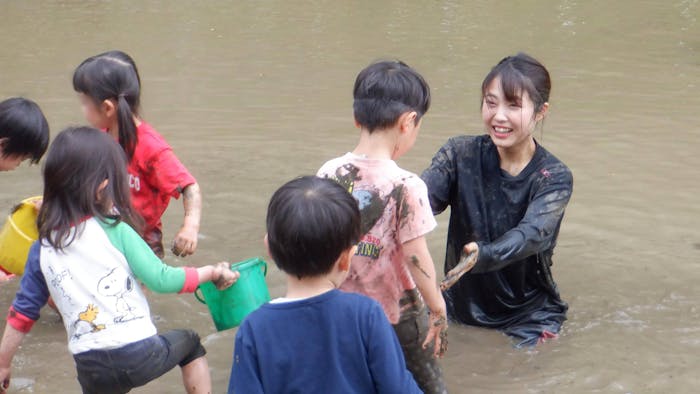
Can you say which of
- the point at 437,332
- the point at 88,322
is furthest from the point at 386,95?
the point at 88,322

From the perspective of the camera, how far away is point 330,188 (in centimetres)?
216

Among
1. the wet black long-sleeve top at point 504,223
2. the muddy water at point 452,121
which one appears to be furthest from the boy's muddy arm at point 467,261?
the muddy water at point 452,121

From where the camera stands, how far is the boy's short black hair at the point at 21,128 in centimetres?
347

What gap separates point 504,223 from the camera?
144 inches

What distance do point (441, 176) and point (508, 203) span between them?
30cm

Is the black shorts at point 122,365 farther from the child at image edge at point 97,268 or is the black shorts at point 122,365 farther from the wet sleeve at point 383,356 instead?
the wet sleeve at point 383,356

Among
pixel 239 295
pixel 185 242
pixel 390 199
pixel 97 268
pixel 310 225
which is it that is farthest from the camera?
pixel 185 242

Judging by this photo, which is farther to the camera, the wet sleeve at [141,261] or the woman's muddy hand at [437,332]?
the woman's muddy hand at [437,332]

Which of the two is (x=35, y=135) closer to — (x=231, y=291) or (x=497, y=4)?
(x=231, y=291)

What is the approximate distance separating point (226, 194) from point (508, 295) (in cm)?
227

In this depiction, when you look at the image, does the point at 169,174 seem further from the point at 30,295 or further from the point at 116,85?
the point at 30,295

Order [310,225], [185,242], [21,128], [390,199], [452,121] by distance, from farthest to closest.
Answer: [452,121] < [21,128] < [185,242] < [390,199] < [310,225]

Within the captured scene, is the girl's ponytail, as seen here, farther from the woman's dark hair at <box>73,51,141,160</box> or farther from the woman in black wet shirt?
the woman in black wet shirt

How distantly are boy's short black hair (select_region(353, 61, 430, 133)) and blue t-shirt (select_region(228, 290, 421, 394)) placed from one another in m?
0.82
